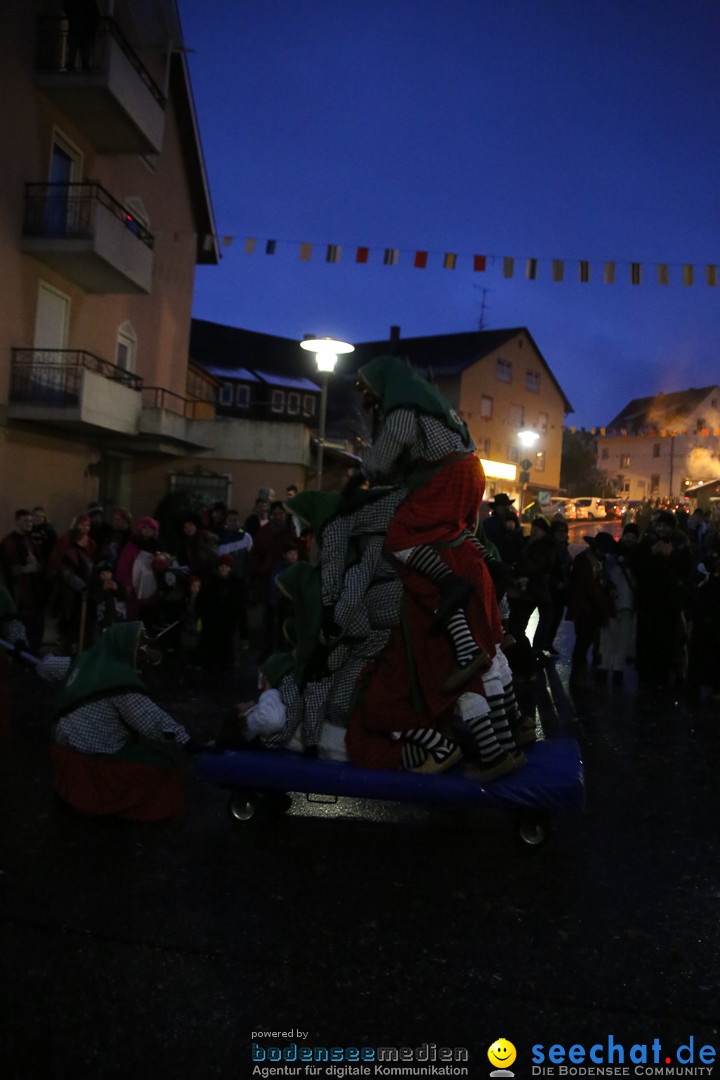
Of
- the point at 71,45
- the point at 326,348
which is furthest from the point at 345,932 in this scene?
the point at 71,45

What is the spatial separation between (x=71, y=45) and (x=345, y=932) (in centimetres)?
1753

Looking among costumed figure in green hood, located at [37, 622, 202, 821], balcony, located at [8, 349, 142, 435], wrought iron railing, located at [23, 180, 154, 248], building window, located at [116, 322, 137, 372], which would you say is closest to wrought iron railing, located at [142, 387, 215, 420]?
building window, located at [116, 322, 137, 372]

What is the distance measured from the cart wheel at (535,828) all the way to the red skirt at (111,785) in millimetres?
1963

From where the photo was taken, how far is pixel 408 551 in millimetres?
4520

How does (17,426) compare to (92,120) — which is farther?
(92,120)

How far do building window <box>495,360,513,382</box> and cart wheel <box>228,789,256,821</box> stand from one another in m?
44.0

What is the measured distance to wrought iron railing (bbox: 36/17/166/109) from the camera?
633 inches

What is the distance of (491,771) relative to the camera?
14.1ft

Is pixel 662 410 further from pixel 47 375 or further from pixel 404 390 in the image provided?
pixel 404 390

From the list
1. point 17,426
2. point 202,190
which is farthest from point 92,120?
point 202,190

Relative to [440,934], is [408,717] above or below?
above

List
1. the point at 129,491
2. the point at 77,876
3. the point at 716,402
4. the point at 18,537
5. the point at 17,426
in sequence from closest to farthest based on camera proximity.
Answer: the point at 77,876
the point at 18,537
the point at 17,426
the point at 129,491
the point at 716,402

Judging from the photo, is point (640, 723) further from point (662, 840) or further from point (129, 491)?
point (129, 491)

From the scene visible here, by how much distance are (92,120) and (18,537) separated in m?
11.6
